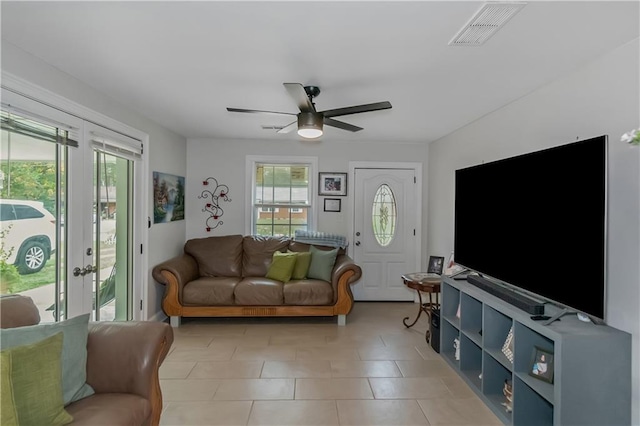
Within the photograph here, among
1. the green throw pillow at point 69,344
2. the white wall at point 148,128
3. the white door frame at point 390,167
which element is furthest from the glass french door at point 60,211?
the white door frame at point 390,167

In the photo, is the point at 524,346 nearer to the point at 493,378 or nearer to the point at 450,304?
the point at 493,378

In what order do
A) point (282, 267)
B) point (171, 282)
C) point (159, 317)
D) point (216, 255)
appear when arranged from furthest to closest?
point (216, 255)
point (282, 267)
point (159, 317)
point (171, 282)

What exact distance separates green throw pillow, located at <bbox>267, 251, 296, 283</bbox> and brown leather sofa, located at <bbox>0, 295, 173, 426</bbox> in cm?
243

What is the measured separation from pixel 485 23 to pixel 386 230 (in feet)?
12.1

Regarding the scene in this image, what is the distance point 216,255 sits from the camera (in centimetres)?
464

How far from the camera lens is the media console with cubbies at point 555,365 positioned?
1.83 metres

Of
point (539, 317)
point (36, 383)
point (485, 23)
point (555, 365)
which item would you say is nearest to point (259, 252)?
point (36, 383)

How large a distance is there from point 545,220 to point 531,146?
2.88 ft

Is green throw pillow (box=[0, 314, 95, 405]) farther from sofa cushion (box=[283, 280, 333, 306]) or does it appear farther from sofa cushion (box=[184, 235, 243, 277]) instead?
sofa cushion (box=[184, 235, 243, 277])

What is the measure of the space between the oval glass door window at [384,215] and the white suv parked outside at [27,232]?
12.8 feet

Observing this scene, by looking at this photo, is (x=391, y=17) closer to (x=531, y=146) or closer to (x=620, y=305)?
(x=531, y=146)

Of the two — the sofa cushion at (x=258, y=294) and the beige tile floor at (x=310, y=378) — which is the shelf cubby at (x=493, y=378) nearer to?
the beige tile floor at (x=310, y=378)

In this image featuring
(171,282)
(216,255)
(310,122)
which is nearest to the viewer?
(310,122)

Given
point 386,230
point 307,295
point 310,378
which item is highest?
point 386,230
